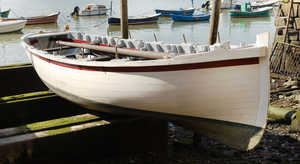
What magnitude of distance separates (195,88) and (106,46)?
12.7 feet

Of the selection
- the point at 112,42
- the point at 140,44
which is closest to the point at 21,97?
the point at 112,42

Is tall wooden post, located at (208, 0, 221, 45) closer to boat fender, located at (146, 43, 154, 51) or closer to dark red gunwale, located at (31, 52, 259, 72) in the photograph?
boat fender, located at (146, 43, 154, 51)

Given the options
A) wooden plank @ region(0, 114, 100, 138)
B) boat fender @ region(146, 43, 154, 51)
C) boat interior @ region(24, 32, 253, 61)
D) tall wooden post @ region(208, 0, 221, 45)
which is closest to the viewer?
wooden plank @ region(0, 114, 100, 138)

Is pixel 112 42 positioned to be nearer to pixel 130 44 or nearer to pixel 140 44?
pixel 130 44

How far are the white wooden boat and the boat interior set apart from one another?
0.28 meters

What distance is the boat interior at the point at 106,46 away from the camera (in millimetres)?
7422

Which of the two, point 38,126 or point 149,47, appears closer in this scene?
point 38,126

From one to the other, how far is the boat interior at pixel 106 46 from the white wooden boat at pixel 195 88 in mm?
279

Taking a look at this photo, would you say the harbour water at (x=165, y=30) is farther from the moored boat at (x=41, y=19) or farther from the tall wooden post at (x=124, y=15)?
the tall wooden post at (x=124, y=15)

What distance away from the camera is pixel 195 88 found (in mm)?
5914

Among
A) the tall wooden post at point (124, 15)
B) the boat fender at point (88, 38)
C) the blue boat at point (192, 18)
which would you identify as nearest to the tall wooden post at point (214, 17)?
the tall wooden post at point (124, 15)

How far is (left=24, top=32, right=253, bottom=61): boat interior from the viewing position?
7.42m

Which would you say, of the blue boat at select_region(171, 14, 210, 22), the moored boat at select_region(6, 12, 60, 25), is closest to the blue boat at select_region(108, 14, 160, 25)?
the blue boat at select_region(171, 14, 210, 22)

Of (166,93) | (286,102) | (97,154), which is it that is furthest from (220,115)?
(286,102)
